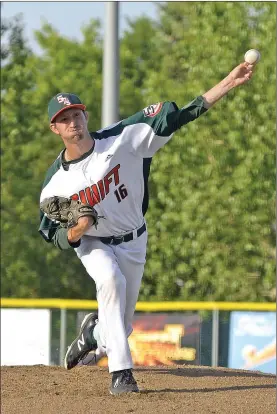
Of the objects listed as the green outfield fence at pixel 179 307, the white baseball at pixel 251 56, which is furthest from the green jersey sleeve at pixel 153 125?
the green outfield fence at pixel 179 307

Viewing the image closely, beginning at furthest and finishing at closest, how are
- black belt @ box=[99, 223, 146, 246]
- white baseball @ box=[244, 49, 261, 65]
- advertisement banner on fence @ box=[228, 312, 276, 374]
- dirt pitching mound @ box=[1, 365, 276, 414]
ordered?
1. advertisement banner on fence @ box=[228, 312, 276, 374]
2. black belt @ box=[99, 223, 146, 246]
3. white baseball @ box=[244, 49, 261, 65]
4. dirt pitching mound @ box=[1, 365, 276, 414]

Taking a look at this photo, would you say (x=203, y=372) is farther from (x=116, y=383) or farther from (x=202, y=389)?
(x=116, y=383)

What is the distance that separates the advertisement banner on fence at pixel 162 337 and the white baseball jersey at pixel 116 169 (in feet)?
25.5

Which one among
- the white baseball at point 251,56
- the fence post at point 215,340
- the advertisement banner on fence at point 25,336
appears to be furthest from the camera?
the advertisement banner on fence at point 25,336

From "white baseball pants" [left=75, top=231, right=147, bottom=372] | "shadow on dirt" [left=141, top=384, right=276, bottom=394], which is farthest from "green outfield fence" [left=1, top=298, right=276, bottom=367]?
"white baseball pants" [left=75, top=231, right=147, bottom=372]

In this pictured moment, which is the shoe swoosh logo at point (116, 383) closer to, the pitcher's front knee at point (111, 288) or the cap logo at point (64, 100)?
the pitcher's front knee at point (111, 288)

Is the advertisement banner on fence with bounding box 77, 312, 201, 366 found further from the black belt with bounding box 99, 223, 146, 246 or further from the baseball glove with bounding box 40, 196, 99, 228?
the baseball glove with bounding box 40, 196, 99, 228

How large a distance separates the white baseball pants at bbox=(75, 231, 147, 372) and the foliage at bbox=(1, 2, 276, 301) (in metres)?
12.7

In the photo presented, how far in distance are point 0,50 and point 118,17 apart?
1585 cm

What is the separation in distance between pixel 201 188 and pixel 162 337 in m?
6.76

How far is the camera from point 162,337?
14133 millimetres

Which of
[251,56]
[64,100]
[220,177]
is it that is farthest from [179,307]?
[251,56]

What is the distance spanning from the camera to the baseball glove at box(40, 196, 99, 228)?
5.80m

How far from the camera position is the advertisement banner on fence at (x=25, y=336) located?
1454 cm
